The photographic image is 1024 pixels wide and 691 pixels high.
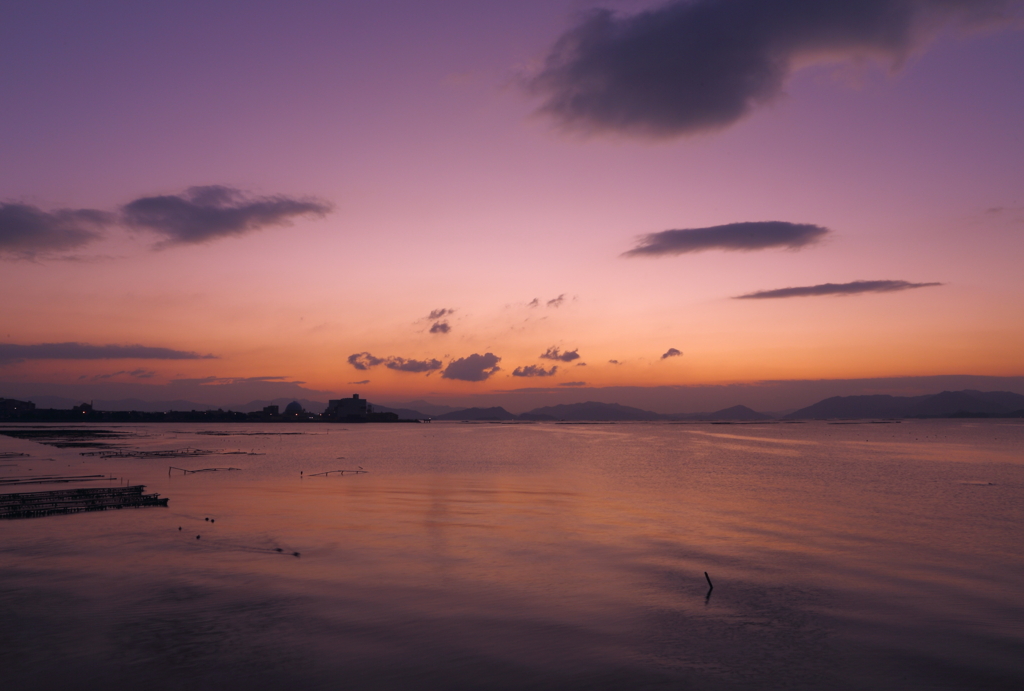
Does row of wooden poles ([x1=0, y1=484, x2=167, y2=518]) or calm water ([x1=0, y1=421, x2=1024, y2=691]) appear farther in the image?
row of wooden poles ([x1=0, y1=484, x2=167, y2=518])

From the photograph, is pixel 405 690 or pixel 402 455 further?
pixel 402 455

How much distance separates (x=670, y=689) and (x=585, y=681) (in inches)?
85.4

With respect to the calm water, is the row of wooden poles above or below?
above

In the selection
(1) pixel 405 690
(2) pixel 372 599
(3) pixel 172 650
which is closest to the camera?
(1) pixel 405 690

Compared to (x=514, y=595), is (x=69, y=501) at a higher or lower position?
higher

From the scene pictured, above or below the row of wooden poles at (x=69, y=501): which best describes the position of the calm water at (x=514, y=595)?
below

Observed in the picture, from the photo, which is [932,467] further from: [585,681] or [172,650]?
[172,650]

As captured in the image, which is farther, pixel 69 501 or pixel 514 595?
pixel 69 501

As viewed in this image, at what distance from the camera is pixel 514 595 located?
22797 mm

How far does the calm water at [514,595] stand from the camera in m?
16.5

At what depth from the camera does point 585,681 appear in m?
15.9

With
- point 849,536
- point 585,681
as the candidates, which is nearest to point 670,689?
point 585,681

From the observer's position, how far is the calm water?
16453 millimetres

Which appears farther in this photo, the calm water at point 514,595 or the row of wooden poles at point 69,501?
the row of wooden poles at point 69,501
